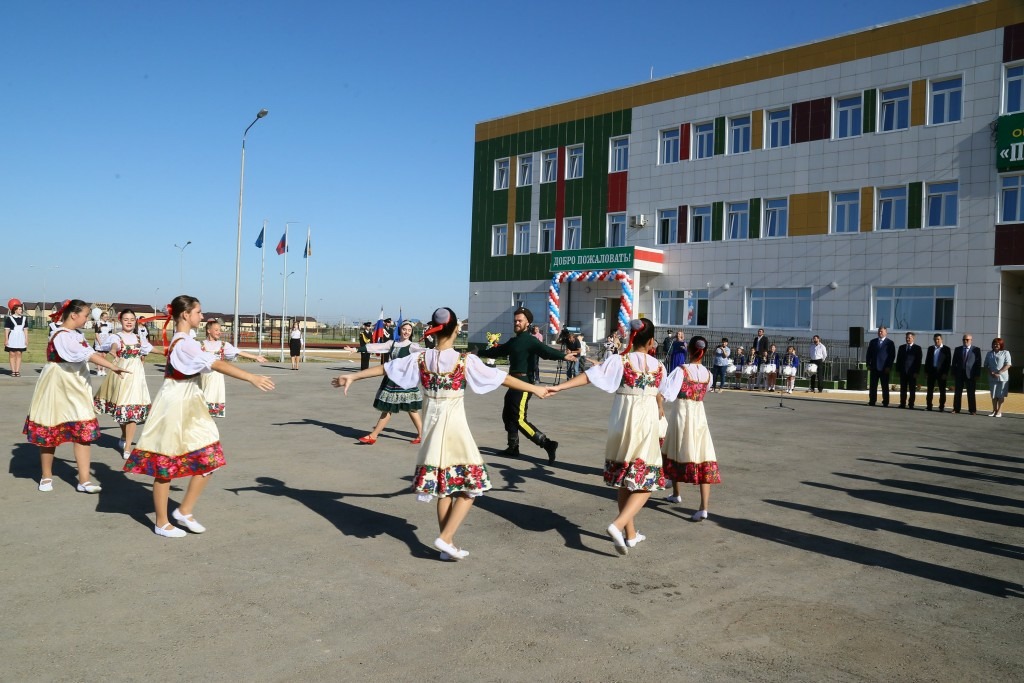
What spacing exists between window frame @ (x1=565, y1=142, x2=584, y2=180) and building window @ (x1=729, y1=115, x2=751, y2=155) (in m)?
8.17

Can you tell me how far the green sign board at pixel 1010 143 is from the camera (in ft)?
80.2

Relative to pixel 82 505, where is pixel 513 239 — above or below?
above

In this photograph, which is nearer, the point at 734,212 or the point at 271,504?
the point at 271,504

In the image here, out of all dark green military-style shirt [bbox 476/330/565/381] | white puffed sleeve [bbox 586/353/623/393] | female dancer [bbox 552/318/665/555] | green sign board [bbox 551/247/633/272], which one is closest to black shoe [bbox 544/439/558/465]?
dark green military-style shirt [bbox 476/330/565/381]

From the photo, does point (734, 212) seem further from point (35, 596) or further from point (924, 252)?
point (35, 596)

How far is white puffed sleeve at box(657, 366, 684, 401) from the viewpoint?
6723 mm

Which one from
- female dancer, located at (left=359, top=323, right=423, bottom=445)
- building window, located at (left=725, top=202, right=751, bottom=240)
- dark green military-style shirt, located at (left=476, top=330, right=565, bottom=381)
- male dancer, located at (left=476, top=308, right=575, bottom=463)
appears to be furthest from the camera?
building window, located at (left=725, top=202, right=751, bottom=240)

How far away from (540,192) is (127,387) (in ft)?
105

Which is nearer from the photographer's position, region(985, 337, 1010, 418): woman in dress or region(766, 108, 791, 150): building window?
region(985, 337, 1010, 418): woman in dress

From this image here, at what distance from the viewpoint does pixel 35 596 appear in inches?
189

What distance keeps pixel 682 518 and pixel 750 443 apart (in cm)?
568

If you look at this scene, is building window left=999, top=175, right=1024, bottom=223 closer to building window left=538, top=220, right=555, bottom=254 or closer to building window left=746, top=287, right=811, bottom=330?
building window left=746, top=287, right=811, bottom=330

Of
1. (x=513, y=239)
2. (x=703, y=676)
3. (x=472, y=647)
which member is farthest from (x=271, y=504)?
(x=513, y=239)

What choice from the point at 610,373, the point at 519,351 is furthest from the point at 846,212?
the point at 610,373
